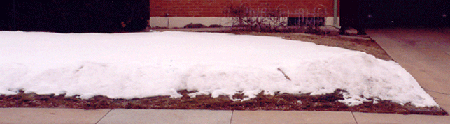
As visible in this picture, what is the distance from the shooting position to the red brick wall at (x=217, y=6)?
49.6 ft

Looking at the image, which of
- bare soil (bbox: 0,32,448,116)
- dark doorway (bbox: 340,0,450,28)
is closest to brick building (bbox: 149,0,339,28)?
dark doorway (bbox: 340,0,450,28)

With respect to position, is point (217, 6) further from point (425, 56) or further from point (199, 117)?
point (199, 117)

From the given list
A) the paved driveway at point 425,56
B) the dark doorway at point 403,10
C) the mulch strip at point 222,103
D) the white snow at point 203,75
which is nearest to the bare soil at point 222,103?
the mulch strip at point 222,103

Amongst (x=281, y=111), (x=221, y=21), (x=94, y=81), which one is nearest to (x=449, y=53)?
(x=281, y=111)

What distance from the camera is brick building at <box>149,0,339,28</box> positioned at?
15.0 m

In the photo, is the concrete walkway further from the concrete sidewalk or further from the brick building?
the brick building

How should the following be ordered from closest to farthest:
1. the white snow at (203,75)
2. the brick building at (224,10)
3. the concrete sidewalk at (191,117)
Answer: the concrete sidewalk at (191,117)
the white snow at (203,75)
the brick building at (224,10)

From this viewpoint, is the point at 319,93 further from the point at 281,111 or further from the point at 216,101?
the point at 216,101

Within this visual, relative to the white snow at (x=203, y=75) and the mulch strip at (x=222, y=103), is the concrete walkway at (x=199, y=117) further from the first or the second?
the white snow at (x=203, y=75)

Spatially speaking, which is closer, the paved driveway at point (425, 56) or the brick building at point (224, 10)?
the paved driveway at point (425, 56)

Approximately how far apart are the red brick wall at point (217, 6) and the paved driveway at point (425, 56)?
133 inches

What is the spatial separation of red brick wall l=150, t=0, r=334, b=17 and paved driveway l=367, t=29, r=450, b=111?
3386mm

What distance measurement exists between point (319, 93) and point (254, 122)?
138 centimetres

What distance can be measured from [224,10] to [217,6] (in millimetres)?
433
